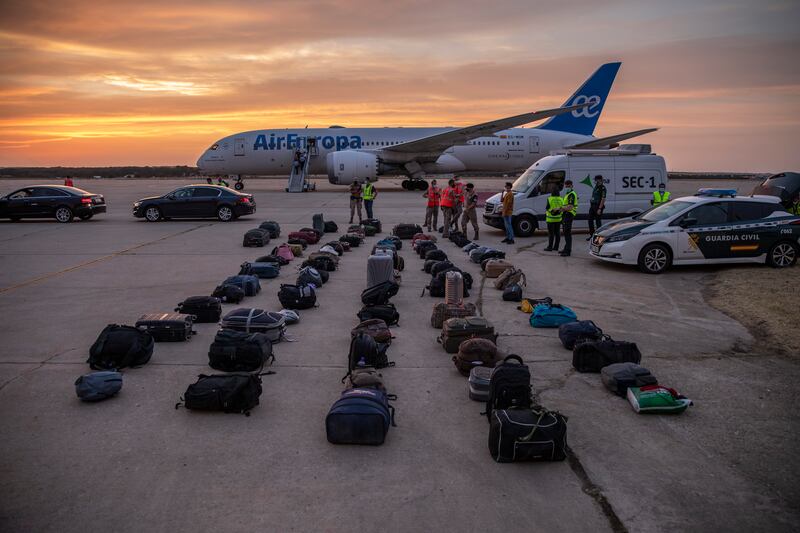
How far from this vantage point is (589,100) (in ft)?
124

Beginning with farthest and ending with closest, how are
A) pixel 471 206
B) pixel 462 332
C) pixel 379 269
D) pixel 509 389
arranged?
1. pixel 471 206
2. pixel 379 269
3. pixel 462 332
4. pixel 509 389

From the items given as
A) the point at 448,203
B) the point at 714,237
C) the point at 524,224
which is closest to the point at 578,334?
the point at 714,237

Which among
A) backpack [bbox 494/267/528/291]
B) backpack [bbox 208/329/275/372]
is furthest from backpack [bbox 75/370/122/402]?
backpack [bbox 494/267/528/291]

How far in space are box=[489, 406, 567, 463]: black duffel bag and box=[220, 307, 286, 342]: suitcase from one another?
4.22 metres

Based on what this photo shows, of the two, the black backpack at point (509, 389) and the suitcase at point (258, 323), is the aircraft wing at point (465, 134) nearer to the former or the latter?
the suitcase at point (258, 323)

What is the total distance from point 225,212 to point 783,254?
17832mm

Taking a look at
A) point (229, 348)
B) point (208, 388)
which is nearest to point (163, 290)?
point (229, 348)

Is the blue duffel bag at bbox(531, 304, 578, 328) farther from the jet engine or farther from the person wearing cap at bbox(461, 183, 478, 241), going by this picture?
the jet engine

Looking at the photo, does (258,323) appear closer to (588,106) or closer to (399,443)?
(399,443)

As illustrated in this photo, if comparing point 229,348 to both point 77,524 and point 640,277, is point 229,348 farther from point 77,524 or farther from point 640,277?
point 640,277

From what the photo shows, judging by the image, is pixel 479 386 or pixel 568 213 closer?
pixel 479 386

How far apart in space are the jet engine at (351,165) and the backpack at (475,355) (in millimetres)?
29030

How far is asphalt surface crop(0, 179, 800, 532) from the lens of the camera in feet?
15.5

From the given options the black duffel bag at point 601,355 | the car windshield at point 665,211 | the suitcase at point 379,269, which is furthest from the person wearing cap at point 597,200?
the black duffel bag at point 601,355
